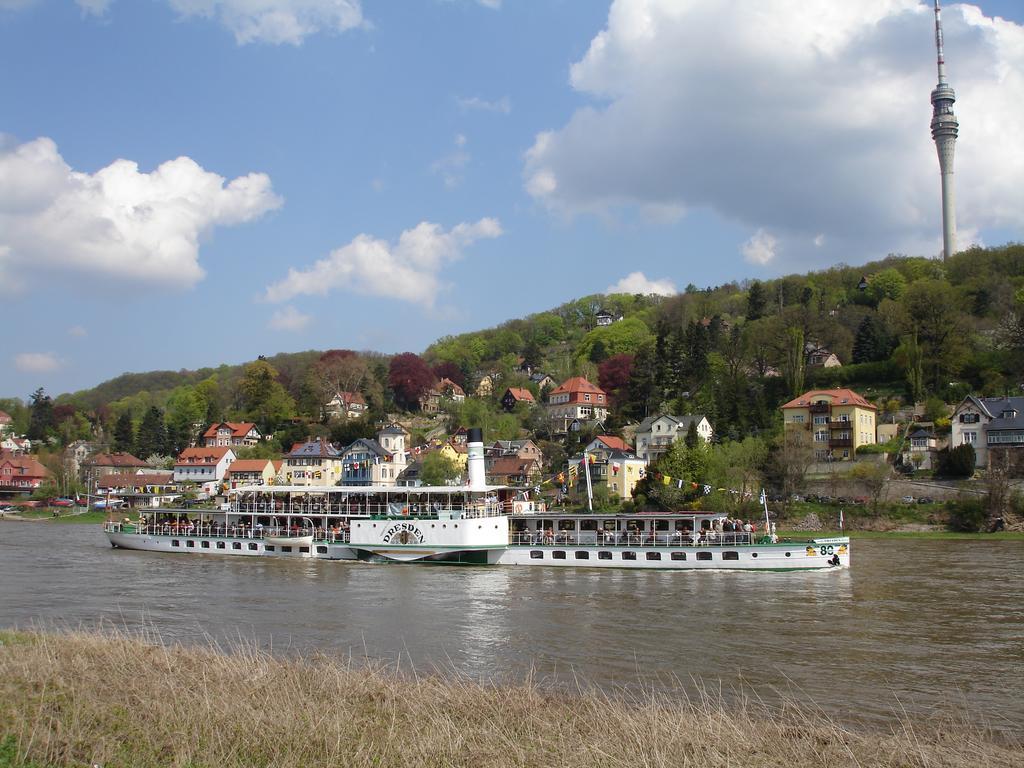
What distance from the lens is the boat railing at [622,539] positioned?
42.4m

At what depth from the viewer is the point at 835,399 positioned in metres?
75.9

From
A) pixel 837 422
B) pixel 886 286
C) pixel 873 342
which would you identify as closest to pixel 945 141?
pixel 886 286

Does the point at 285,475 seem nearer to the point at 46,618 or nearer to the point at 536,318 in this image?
the point at 46,618

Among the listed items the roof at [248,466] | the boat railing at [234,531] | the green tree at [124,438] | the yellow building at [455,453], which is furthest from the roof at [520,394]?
the boat railing at [234,531]

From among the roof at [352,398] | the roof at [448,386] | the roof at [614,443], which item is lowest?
the roof at [614,443]

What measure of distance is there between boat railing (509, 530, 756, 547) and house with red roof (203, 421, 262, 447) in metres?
79.0

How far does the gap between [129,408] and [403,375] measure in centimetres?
5868

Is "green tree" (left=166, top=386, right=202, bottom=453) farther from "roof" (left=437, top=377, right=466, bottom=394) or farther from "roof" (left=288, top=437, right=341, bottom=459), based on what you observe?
"roof" (left=437, top=377, right=466, bottom=394)

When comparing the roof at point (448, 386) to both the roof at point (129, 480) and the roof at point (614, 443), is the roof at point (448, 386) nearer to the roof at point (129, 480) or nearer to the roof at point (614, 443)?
the roof at point (129, 480)

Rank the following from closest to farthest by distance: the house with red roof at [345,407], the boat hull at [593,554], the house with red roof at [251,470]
Answer: the boat hull at [593,554], the house with red roof at [251,470], the house with red roof at [345,407]

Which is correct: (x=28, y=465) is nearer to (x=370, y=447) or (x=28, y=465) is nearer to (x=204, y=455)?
(x=204, y=455)

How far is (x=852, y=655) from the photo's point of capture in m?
22.4

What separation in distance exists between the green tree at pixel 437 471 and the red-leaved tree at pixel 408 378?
45.3 m

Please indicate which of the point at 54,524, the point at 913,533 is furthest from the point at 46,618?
the point at 54,524
